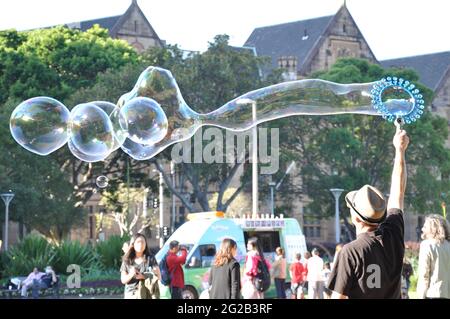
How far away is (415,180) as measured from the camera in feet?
204

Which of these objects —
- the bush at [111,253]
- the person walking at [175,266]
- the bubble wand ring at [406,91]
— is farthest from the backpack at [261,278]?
the bush at [111,253]

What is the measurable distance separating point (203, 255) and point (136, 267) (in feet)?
49.9

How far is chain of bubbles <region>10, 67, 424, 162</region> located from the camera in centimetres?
1739

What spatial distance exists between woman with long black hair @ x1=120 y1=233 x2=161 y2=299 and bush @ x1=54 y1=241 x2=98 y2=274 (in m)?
23.6

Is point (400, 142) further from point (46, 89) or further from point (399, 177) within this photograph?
point (46, 89)

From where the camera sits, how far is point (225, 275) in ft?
41.3

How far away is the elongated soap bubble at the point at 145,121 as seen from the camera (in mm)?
18203

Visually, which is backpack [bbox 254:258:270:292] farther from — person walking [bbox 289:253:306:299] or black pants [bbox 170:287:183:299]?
person walking [bbox 289:253:306:299]

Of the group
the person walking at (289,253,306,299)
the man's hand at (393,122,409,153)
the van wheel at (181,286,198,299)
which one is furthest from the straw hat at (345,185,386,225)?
the van wheel at (181,286,198,299)

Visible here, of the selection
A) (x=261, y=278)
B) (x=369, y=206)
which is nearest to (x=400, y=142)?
(x=369, y=206)

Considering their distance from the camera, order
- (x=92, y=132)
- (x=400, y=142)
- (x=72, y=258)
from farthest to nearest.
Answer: (x=72, y=258) < (x=92, y=132) < (x=400, y=142)

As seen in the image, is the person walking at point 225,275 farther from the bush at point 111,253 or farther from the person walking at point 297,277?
the bush at point 111,253
